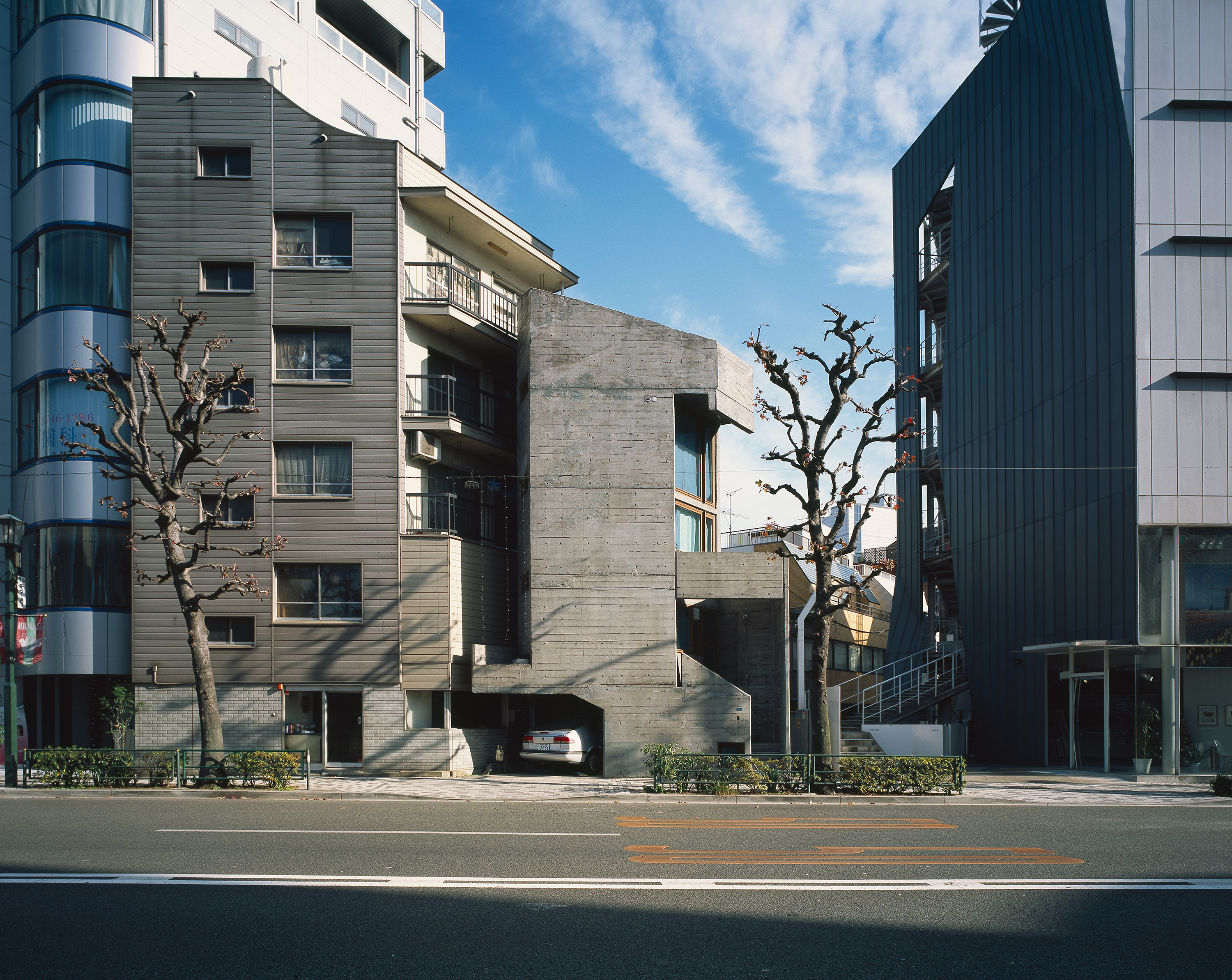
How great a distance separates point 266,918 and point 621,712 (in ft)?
55.8

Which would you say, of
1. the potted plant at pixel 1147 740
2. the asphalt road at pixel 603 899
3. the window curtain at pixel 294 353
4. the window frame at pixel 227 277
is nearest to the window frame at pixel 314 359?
the window curtain at pixel 294 353

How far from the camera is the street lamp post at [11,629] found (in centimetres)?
2045

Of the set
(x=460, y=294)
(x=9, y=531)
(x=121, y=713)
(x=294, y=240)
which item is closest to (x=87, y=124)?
(x=294, y=240)

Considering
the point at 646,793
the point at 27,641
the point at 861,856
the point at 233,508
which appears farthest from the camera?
the point at 233,508

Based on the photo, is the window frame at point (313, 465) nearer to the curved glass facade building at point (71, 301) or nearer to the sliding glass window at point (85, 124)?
the curved glass facade building at point (71, 301)

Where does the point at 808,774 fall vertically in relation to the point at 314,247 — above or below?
below

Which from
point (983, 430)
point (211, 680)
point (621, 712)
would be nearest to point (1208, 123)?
point (983, 430)

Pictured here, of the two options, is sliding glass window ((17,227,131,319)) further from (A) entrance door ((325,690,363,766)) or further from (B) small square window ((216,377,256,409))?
(A) entrance door ((325,690,363,766))

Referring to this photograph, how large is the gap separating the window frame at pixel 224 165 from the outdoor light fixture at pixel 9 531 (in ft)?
34.7

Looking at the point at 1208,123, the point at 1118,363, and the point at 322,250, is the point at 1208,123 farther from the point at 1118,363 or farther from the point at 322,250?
the point at 322,250

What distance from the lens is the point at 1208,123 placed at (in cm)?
2442

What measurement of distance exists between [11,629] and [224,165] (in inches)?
518

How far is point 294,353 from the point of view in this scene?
27156 millimetres

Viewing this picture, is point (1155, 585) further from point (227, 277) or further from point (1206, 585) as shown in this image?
point (227, 277)
